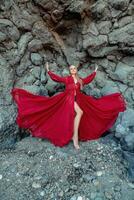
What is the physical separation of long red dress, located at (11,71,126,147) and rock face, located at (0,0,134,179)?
6.3 inches

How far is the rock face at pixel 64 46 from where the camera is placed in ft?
12.7

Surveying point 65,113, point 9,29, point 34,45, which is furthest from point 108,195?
point 9,29

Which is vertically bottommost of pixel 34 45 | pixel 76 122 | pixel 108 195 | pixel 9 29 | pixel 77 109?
pixel 108 195

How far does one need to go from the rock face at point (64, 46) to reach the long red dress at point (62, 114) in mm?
160

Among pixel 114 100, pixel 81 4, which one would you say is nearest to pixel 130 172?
pixel 114 100

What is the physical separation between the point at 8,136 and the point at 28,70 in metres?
0.82

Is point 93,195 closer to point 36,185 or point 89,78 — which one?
point 36,185

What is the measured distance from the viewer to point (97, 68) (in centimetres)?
425

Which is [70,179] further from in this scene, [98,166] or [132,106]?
[132,106]

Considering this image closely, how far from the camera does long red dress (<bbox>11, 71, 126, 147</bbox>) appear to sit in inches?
145

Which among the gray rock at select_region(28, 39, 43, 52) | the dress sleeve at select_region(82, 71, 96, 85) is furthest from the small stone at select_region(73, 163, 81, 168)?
the gray rock at select_region(28, 39, 43, 52)

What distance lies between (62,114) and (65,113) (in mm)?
35

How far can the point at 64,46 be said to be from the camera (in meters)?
4.24

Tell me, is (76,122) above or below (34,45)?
below
